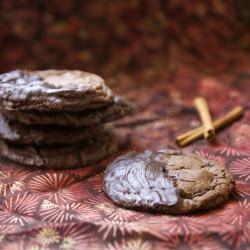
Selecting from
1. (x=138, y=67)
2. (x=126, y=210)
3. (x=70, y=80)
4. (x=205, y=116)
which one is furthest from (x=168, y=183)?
(x=138, y=67)

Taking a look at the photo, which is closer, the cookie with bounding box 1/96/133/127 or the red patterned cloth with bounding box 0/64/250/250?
the red patterned cloth with bounding box 0/64/250/250

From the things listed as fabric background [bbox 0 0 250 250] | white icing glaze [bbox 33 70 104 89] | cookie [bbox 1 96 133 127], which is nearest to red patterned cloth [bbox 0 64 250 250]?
fabric background [bbox 0 0 250 250]

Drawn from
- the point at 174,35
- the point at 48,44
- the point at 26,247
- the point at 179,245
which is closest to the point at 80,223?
the point at 26,247

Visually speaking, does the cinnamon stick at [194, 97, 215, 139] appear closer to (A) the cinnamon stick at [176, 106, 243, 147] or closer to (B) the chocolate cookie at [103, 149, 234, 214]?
(A) the cinnamon stick at [176, 106, 243, 147]

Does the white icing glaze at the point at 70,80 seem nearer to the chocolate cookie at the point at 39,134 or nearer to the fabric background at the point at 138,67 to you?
the chocolate cookie at the point at 39,134

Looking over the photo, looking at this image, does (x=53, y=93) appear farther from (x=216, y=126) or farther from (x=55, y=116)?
(x=216, y=126)

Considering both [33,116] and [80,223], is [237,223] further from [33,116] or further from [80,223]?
[33,116]
